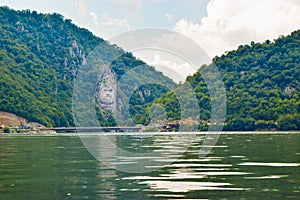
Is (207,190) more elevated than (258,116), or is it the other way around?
(258,116)

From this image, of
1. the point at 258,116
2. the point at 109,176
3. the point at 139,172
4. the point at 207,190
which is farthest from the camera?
the point at 258,116

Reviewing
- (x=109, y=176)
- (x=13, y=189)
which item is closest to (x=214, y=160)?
(x=109, y=176)

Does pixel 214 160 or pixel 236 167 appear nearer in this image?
pixel 236 167

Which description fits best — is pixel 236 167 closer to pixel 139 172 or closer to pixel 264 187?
pixel 139 172

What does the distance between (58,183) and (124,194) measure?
5477 mm

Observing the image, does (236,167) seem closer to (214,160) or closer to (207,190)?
(214,160)

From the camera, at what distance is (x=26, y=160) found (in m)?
46.1

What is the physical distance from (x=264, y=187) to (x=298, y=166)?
10.6m

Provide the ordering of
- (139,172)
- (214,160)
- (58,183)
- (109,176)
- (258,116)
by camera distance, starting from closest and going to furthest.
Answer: (58,183)
(109,176)
(139,172)
(214,160)
(258,116)

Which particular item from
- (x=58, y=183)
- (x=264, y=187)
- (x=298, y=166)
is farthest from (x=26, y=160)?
(x=264, y=187)

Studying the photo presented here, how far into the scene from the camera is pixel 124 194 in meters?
26.4

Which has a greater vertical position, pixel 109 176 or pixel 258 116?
pixel 258 116

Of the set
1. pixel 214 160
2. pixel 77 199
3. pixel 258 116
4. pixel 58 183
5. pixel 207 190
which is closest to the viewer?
pixel 77 199

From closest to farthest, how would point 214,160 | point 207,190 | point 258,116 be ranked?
point 207,190
point 214,160
point 258,116
